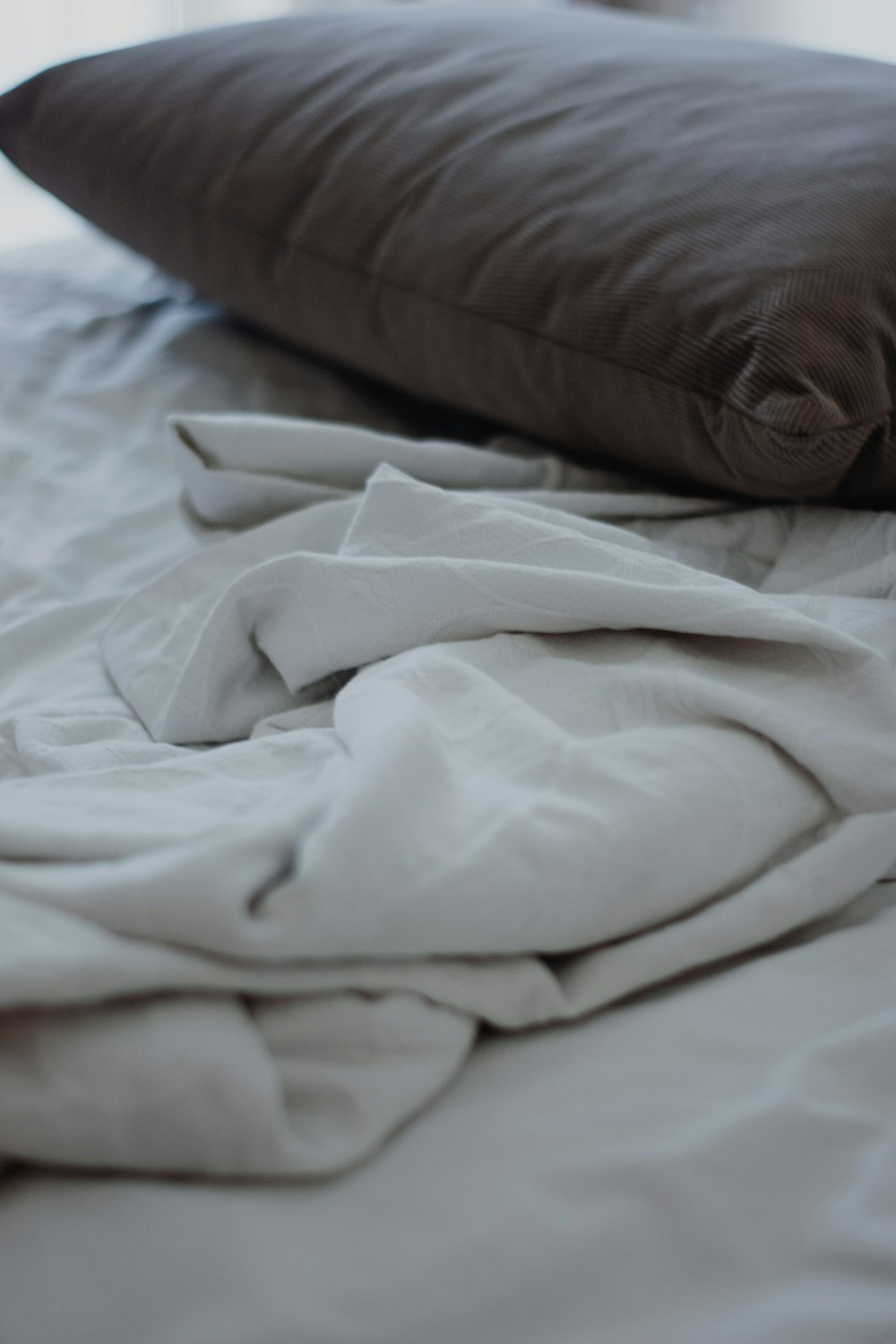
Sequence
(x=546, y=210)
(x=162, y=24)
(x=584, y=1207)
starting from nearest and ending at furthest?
(x=584, y=1207) → (x=546, y=210) → (x=162, y=24)

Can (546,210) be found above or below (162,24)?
above

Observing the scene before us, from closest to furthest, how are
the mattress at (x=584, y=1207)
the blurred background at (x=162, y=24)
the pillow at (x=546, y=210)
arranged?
the mattress at (x=584, y=1207) < the pillow at (x=546, y=210) < the blurred background at (x=162, y=24)

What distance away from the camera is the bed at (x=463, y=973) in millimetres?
307

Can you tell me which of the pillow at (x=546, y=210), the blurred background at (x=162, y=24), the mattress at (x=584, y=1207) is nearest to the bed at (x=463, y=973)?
the mattress at (x=584, y=1207)

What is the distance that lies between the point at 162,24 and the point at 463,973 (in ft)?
7.91

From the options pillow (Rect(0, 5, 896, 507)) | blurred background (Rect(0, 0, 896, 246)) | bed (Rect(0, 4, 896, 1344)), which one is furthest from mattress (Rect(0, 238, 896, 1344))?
blurred background (Rect(0, 0, 896, 246))

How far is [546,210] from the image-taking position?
0.66m

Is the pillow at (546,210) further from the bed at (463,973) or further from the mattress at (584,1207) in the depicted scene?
the mattress at (584,1207)

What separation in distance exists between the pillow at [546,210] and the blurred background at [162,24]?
1010 mm

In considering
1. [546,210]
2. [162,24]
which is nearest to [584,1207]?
[546,210]

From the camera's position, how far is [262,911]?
13.3 inches

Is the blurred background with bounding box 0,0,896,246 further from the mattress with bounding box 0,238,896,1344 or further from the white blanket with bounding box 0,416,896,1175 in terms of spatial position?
the mattress with bounding box 0,238,896,1344

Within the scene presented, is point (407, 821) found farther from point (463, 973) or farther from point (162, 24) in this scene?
point (162, 24)

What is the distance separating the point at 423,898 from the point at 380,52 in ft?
2.33
